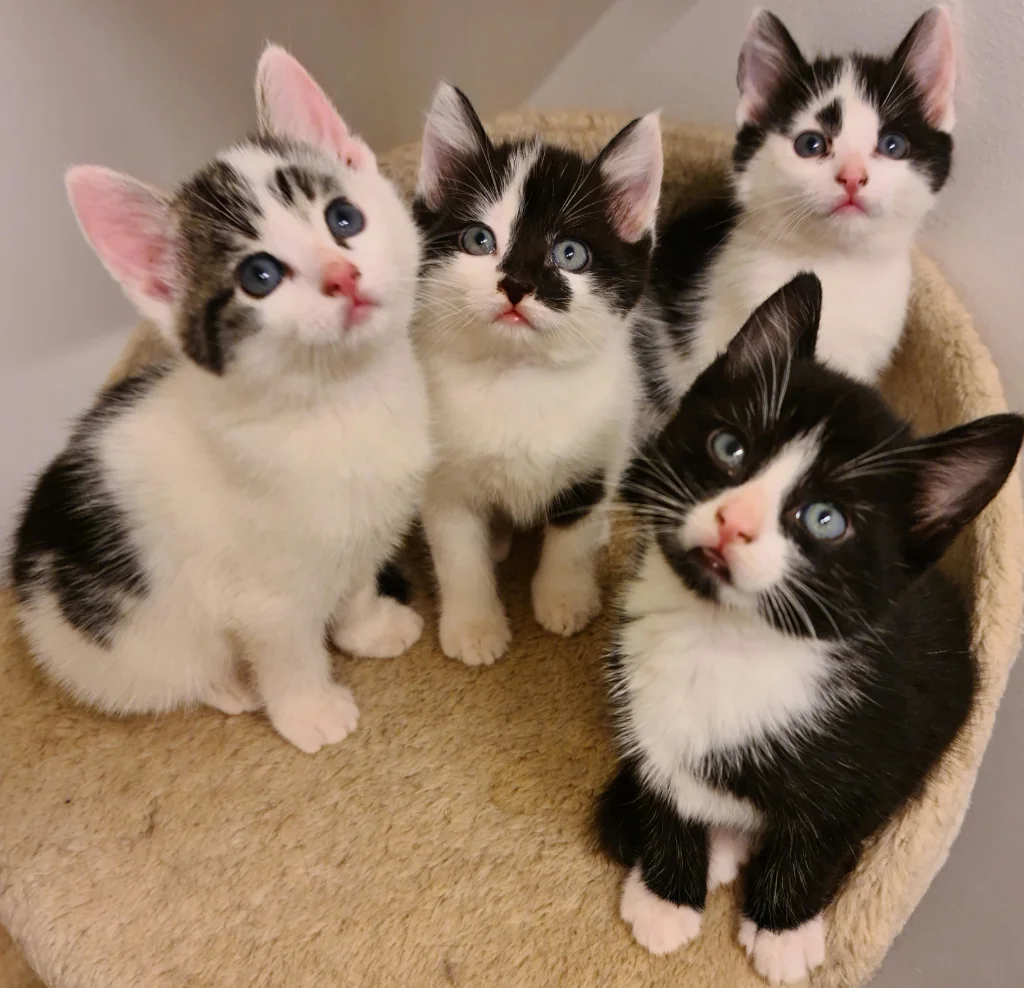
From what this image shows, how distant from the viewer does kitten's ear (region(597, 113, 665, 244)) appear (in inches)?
38.5

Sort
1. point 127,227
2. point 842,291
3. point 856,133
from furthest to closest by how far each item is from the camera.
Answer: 1. point 842,291
2. point 856,133
3. point 127,227

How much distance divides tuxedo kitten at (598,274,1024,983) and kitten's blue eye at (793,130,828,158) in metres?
0.43

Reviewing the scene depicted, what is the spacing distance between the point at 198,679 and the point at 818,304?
2.81 feet

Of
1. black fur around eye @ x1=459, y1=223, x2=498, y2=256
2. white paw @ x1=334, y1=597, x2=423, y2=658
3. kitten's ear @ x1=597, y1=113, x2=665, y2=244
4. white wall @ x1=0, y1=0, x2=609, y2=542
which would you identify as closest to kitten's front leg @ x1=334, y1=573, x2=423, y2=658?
white paw @ x1=334, y1=597, x2=423, y2=658

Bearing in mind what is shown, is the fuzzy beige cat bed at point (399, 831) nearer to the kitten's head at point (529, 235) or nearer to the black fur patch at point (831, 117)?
the black fur patch at point (831, 117)

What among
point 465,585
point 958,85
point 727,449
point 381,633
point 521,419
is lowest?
point 381,633

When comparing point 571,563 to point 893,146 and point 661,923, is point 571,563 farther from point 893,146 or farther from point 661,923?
point 893,146

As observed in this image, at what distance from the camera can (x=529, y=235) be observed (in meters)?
0.96

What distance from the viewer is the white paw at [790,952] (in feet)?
2.97

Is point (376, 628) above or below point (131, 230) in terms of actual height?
below

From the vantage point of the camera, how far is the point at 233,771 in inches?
44.3

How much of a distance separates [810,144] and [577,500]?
575mm

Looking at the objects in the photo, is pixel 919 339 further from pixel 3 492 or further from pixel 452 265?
pixel 3 492

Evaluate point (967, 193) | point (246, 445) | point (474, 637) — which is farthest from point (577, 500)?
point (967, 193)
